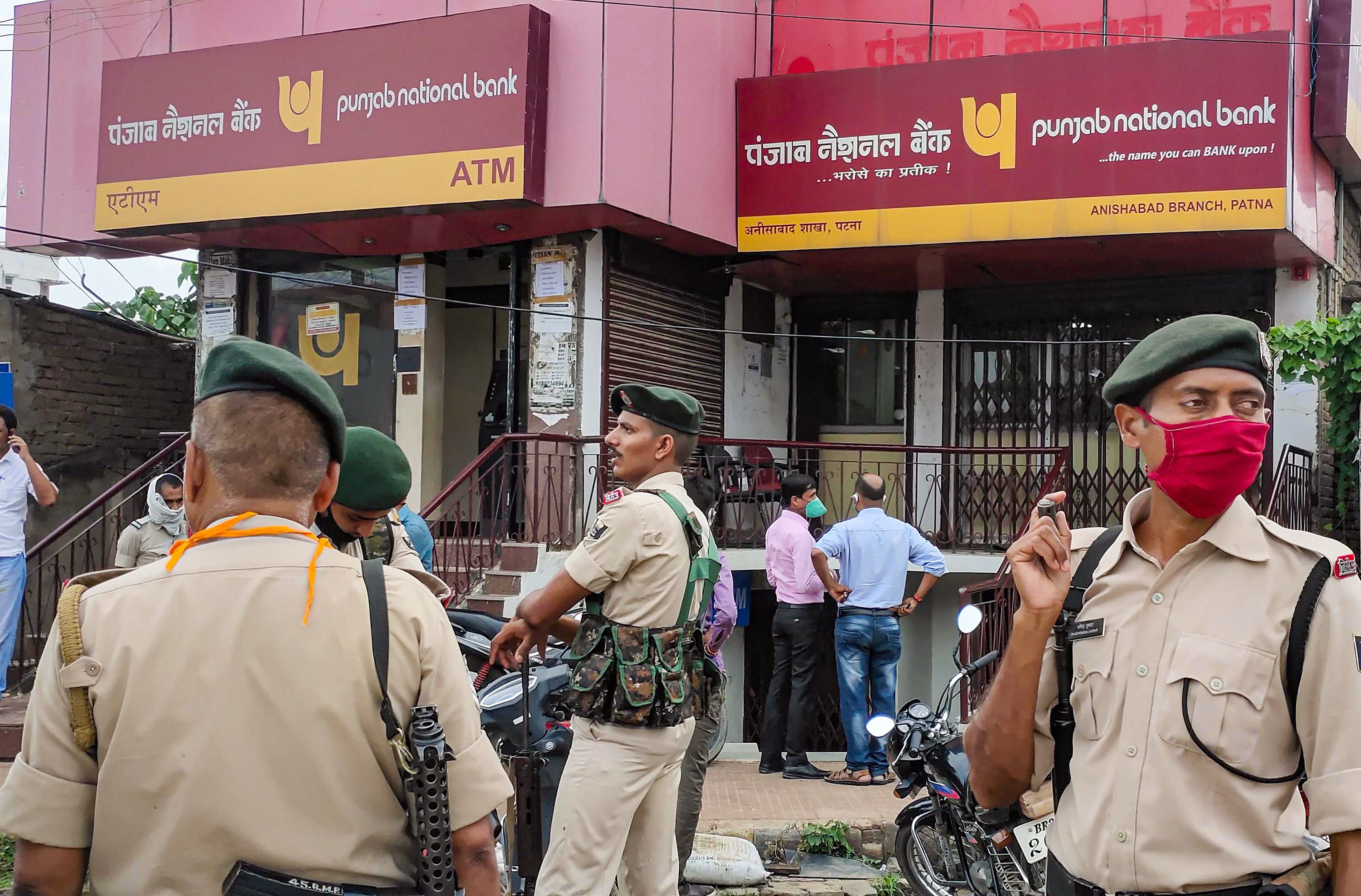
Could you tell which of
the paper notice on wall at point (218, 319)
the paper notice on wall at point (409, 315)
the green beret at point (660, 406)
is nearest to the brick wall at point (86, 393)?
the paper notice on wall at point (218, 319)

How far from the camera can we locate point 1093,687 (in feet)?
7.03

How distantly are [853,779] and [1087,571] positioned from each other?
5970 mm

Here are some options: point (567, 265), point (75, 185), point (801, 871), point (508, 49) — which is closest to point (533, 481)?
point (567, 265)

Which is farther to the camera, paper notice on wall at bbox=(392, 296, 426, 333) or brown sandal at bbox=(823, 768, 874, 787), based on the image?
paper notice on wall at bbox=(392, 296, 426, 333)

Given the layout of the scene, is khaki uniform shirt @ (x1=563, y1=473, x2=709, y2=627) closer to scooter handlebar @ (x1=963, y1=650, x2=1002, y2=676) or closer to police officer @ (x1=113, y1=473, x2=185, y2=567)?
scooter handlebar @ (x1=963, y1=650, x2=1002, y2=676)

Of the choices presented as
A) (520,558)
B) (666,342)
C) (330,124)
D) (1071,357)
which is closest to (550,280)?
(666,342)

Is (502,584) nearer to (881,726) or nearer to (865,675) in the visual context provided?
(865,675)

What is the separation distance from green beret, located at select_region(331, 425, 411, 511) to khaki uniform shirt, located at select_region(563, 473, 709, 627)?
613 millimetres

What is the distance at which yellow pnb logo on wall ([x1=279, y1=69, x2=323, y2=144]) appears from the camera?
9516mm

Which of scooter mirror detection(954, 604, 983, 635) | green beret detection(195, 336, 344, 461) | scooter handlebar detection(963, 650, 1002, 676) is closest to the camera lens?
green beret detection(195, 336, 344, 461)

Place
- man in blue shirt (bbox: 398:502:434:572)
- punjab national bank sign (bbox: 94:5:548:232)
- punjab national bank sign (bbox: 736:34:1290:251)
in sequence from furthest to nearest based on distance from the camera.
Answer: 1. punjab national bank sign (bbox: 736:34:1290:251)
2. punjab national bank sign (bbox: 94:5:548:232)
3. man in blue shirt (bbox: 398:502:434:572)

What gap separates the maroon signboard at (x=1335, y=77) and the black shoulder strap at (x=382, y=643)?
9.57 meters

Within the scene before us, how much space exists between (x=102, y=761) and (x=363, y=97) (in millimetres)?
8299

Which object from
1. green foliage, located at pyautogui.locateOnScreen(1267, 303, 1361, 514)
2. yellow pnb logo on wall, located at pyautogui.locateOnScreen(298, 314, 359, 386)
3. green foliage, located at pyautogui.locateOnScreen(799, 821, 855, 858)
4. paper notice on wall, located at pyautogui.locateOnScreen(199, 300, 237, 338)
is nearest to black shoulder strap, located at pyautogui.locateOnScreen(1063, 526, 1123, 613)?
green foliage, located at pyautogui.locateOnScreen(799, 821, 855, 858)
